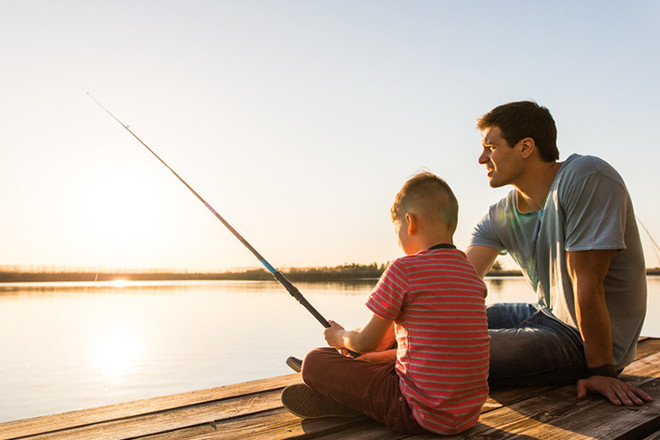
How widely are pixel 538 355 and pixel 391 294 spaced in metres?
0.99

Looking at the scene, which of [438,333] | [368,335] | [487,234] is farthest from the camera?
[487,234]

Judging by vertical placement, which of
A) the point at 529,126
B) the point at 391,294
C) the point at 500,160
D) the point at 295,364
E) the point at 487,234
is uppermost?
the point at 529,126

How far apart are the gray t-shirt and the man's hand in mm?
218

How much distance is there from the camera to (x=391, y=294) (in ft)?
5.55

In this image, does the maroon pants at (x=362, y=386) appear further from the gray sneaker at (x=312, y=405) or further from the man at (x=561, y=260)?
the man at (x=561, y=260)

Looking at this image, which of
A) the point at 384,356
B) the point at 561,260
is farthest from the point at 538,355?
the point at 384,356

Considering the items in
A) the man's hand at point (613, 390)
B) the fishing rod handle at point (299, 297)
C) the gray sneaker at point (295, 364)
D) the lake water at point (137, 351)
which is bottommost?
the lake water at point (137, 351)

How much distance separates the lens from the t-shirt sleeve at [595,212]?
210 centimetres

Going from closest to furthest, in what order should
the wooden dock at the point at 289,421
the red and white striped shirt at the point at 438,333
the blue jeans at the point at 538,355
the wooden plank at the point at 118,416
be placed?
the red and white striped shirt at the point at 438,333 < the wooden dock at the point at 289,421 < the wooden plank at the point at 118,416 < the blue jeans at the point at 538,355

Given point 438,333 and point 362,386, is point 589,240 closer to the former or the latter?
point 438,333

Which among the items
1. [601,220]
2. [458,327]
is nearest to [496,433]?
[458,327]

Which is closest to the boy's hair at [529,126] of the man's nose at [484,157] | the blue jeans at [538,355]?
the man's nose at [484,157]

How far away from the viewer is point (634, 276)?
2.27 m

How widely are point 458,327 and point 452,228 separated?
1.07 ft
